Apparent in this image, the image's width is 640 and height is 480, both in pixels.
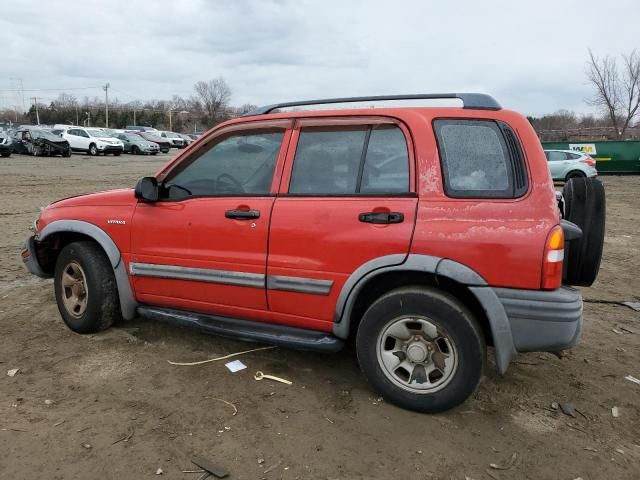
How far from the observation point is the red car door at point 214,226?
3.41m

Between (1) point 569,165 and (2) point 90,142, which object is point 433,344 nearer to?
(1) point 569,165

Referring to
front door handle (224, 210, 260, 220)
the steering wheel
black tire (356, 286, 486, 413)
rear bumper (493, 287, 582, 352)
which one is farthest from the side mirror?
rear bumper (493, 287, 582, 352)

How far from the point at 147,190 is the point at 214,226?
63 cm

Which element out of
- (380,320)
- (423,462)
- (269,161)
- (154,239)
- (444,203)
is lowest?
(423,462)

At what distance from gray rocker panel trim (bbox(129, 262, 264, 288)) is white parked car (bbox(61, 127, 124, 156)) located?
30.0 metres

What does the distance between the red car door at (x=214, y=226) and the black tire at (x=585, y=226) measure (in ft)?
6.26

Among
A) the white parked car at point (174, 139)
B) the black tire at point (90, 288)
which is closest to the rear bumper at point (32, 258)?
the black tire at point (90, 288)

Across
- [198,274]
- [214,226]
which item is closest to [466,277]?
[214,226]

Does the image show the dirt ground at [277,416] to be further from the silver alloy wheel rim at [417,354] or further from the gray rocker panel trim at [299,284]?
the gray rocker panel trim at [299,284]

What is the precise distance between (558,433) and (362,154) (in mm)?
2024

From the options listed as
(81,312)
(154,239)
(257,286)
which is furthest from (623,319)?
(81,312)

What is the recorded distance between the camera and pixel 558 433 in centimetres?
295

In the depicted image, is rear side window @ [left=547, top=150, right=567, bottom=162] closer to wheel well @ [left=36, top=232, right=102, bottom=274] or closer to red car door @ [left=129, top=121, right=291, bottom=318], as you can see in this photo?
red car door @ [left=129, top=121, right=291, bottom=318]

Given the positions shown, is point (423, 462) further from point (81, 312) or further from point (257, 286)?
point (81, 312)
